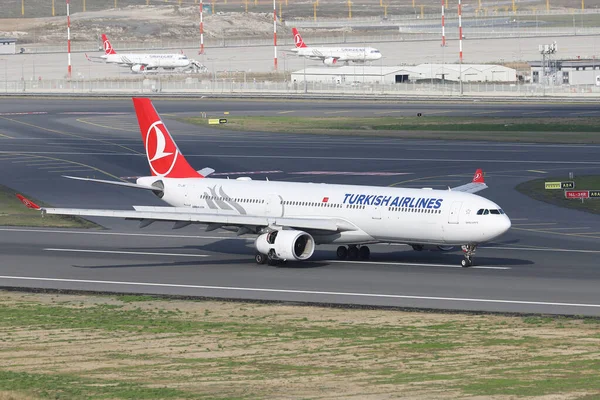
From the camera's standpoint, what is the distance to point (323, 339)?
42031 millimetres

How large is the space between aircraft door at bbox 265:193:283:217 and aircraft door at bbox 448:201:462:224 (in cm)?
1066

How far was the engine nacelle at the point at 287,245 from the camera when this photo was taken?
59.6 meters

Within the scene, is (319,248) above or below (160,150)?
below

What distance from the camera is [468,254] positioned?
59531mm

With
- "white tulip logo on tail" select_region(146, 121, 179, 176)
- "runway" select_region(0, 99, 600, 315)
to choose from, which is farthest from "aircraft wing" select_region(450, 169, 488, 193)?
"white tulip logo on tail" select_region(146, 121, 179, 176)

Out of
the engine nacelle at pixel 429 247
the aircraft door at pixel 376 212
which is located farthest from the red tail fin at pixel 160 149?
the engine nacelle at pixel 429 247

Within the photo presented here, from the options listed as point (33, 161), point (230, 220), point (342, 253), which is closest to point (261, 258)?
point (230, 220)

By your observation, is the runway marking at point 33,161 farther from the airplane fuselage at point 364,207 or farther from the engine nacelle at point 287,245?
the engine nacelle at point 287,245

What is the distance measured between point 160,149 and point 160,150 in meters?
0.06

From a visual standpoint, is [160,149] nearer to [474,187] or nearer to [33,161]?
[474,187]

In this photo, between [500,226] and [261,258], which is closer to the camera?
[500,226]

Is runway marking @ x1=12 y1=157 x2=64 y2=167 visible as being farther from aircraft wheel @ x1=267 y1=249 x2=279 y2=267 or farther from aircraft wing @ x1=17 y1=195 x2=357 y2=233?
aircraft wheel @ x1=267 y1=249 x2=279 y2=267

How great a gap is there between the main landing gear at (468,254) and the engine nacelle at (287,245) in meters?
7.98

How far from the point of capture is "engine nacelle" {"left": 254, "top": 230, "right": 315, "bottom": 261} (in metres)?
59.6
